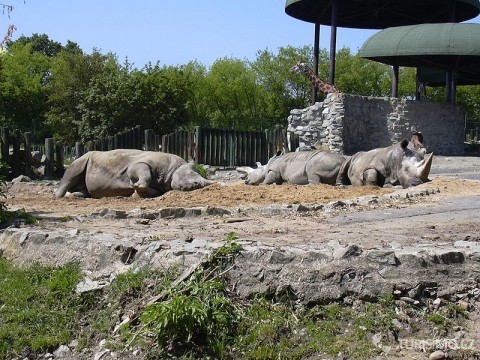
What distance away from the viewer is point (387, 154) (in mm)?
14016

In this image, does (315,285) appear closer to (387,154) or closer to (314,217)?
(314,217)

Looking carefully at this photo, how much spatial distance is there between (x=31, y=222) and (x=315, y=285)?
430cm

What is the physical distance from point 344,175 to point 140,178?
4320 millimetres

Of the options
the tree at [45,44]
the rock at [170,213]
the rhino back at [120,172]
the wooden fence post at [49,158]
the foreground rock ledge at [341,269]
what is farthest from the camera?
the tree at [45,44]

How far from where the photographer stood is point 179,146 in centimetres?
2081

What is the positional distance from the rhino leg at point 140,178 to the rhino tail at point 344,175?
157 inches

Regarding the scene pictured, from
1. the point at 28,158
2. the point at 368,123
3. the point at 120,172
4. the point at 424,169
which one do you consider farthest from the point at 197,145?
the point at 424,169

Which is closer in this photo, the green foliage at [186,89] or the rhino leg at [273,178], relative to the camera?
the rhino leg at [273,178]

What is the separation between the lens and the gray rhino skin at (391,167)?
44.0 ft

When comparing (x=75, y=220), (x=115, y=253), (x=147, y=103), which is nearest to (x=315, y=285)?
(x=115, y=253)

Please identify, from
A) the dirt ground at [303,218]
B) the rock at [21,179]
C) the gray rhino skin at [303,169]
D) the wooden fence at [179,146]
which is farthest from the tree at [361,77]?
the dirt ground at [303,218]

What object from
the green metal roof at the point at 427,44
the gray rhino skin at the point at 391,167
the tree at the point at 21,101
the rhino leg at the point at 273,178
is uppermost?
the green metal roof at the point at 427,44

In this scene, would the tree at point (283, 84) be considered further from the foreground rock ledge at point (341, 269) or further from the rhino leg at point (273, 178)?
the foreground rock ledge at point (341, 269)

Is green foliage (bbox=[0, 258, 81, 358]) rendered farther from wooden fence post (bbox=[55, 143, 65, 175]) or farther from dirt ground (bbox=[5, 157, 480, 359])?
wooden fence post (bbox=[55, 143, 65, 175])
